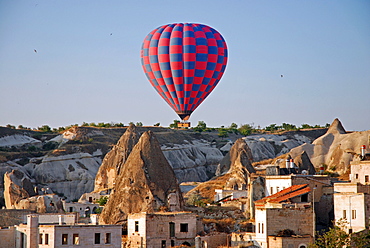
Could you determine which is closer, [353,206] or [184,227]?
[353,206]

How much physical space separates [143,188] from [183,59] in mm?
44499

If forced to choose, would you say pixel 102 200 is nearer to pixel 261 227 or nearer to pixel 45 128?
pixel 261 227

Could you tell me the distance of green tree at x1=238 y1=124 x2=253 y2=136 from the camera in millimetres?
167375

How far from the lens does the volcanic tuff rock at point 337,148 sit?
301 ft

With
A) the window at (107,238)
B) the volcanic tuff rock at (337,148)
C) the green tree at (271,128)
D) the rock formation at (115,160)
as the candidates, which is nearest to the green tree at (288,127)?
the green tree at (271,128)

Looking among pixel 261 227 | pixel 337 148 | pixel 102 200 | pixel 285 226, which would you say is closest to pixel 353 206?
pixel 285 226

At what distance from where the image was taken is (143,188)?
66.2 meters

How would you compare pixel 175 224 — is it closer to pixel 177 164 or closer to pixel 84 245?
pixel 84 245

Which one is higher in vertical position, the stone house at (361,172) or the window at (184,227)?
the stone house at (361,172)

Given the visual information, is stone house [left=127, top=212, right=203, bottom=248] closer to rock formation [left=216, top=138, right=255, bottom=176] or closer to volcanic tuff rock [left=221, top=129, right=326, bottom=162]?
rock formation [left=216, top=138, right=255, bottom=176]

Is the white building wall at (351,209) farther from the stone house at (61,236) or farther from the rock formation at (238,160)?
the rock formation at (238,160)

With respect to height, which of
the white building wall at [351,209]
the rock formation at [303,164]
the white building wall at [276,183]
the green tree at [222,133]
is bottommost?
the white building wall at [351,209]

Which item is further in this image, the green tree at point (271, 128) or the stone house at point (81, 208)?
the green tree at point (271, 128)

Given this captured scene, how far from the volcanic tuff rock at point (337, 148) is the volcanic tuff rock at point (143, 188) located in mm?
23713
